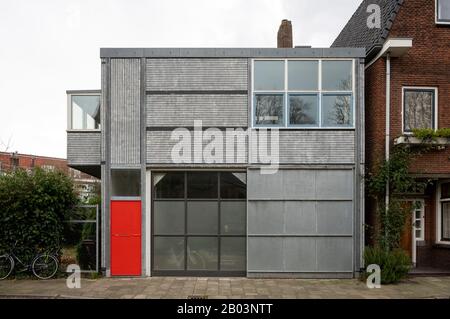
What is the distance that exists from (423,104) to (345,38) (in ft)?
18.4

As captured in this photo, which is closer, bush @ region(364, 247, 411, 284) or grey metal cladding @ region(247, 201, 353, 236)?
bush @ region(364, 247, 411, 284)

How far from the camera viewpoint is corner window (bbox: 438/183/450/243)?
12.4 metres

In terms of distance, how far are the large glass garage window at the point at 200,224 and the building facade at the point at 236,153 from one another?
30mm

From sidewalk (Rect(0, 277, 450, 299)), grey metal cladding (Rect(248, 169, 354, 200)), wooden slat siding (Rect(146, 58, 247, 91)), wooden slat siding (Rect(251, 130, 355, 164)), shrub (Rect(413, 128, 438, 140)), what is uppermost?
wooden slat siding (Rect(146, 58, 247, 91))

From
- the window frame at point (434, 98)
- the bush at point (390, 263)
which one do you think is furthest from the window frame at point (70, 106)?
the window frame at point (434, 98)

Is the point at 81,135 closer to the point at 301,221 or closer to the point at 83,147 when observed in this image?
the point at 83,147

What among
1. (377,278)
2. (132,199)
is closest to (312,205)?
(377,278)

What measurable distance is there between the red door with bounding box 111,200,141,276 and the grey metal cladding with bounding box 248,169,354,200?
3.48 m

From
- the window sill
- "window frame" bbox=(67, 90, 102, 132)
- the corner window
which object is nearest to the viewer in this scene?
the window sill

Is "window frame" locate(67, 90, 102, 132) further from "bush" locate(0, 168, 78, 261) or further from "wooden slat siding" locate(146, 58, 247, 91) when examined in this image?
"wooden slat siding" locate(146, 58, 247, 91)

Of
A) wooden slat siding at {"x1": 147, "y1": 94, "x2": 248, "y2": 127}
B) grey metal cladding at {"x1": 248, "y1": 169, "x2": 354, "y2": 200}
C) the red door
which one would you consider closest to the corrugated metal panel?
grey metal cladding at {"x1": 248, "y1": 169, "x2": 354, "y2": 200}

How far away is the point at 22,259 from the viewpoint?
36.4 feet

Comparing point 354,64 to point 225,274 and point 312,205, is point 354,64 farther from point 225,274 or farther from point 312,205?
point 225,274

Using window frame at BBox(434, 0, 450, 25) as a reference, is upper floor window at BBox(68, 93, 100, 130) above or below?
below
